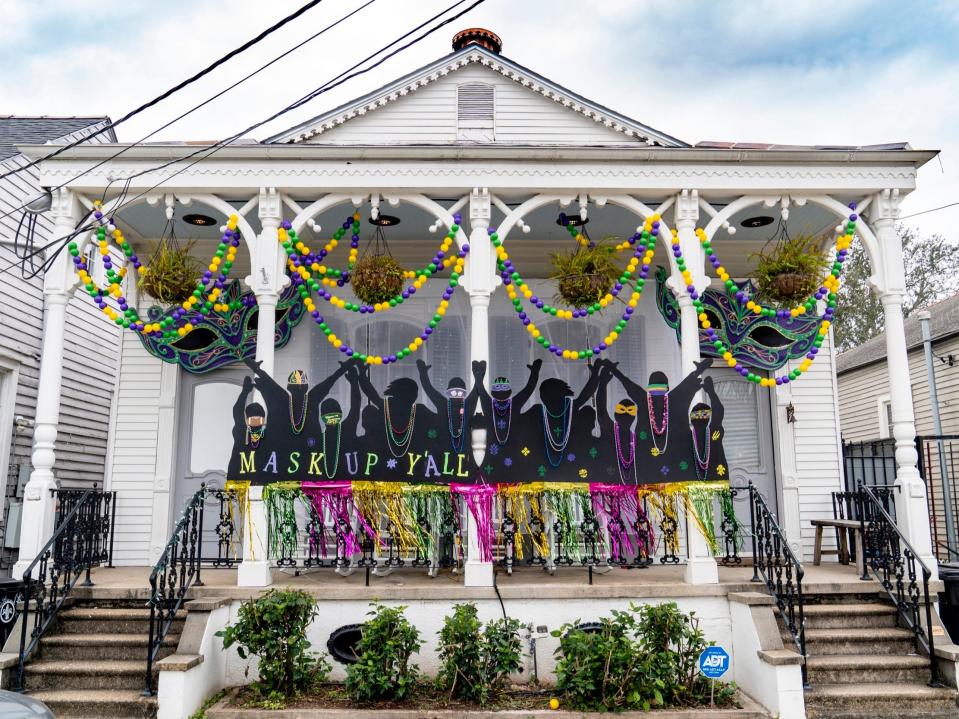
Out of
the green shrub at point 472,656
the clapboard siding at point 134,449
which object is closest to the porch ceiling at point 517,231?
the clapboard siding at point 134,449

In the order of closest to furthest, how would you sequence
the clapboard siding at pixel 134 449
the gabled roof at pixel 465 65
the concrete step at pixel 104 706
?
the concrete step at pixel 104 706, the clapboard siding at pixel 134 449, the gabled roof at pixel 465 65

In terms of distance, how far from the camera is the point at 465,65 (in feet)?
35.8

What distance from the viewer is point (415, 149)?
22.8ft

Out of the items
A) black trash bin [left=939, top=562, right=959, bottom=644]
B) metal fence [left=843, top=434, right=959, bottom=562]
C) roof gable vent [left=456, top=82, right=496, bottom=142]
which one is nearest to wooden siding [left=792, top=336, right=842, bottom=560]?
metal fence [left=843, top=434, right=959, bottom=562]

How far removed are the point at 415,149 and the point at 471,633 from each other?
4337mm

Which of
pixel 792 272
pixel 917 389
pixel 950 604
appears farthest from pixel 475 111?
pixel 917 389

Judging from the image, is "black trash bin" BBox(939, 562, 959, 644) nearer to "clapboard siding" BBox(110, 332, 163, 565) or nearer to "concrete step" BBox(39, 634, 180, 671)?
"concrete step" BBox(39, 634, 180, 671)

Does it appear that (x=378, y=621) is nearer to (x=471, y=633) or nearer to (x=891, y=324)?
(x=471, y=633)

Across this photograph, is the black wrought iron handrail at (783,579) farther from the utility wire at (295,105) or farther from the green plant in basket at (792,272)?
the utility wire at (295,105)

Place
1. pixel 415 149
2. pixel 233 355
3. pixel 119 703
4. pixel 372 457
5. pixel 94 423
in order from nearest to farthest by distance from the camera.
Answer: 1. pixel 119 703
2. pixel 372 457
3. pixel 415 149
4. pixel 233 355
5. pixel 94 423

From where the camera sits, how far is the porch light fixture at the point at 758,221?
820 cm

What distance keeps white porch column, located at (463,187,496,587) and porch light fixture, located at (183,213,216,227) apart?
3196 millimetres

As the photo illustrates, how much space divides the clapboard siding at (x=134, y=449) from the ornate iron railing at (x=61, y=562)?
1085mm

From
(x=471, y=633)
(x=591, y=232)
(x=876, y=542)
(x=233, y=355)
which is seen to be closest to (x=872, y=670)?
(x=876, y=542)
